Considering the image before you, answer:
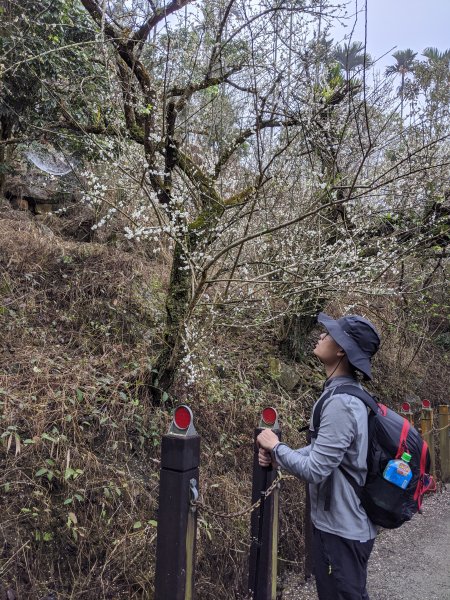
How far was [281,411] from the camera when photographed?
6.07 metres

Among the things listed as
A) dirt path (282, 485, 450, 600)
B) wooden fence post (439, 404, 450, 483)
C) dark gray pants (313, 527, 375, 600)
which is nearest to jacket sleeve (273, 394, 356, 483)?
dark gray pants (313, 527, 375, 600)

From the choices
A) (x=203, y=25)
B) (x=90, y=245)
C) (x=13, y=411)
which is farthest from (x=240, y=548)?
(x=203, y=25)

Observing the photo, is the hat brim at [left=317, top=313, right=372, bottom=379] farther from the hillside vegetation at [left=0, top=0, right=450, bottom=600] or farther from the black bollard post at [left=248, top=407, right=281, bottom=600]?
the hillside vegetation at [left=0, top=0, right=450, bottom=600]

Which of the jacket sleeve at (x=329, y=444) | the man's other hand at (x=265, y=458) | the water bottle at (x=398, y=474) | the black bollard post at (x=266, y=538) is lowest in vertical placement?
the black bollard post at (x=266, y=538)

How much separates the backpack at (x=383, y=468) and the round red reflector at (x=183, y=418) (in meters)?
0.61

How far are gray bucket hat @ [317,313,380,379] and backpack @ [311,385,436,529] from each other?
0.13 meters

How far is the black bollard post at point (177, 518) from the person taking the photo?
2281 millimetres

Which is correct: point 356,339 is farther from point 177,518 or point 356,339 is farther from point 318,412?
point 177,518

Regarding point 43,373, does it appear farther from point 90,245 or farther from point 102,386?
point 90,245

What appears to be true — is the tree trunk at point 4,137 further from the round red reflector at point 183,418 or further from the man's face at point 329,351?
the man's face at point 329,351

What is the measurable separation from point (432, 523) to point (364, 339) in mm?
4264

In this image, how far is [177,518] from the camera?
2281mm

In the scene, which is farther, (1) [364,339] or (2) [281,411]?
(2) [281,411]

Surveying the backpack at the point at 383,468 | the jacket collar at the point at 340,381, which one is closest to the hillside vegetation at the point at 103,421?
the backpack at the point at 383,468
